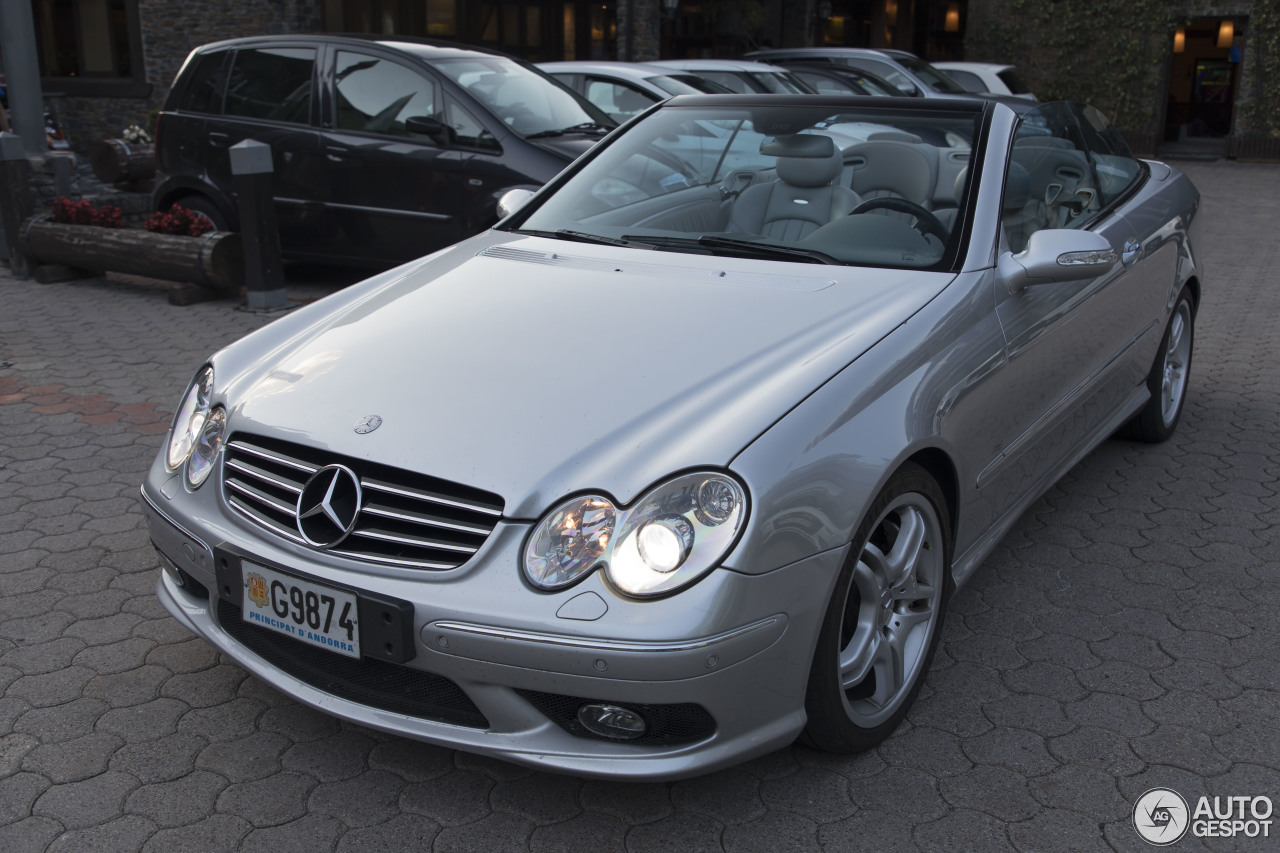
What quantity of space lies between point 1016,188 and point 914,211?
0.37 meters

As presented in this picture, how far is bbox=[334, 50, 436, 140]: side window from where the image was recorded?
→ 7.54 m

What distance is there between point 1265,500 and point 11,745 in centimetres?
412

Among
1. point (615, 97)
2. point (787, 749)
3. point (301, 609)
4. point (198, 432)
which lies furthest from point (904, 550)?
point (615, 97)

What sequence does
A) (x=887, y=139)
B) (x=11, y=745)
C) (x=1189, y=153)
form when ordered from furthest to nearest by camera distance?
(x=1189, y=153) < (x=887, y=139) < (x=11, y=745)

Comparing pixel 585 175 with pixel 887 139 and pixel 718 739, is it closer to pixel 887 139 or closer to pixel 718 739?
pixel 887 139

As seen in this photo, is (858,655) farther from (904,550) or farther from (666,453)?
(666,453)

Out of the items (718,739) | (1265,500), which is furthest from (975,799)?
(1265,500)

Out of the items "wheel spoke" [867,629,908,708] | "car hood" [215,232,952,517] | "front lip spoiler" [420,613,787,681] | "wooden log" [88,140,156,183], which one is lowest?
"wheel spoke" [867,629,908,708]

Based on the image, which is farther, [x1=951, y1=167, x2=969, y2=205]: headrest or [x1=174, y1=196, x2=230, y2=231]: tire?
[x1=174, y1=196, x2=230, y2=231]: tire

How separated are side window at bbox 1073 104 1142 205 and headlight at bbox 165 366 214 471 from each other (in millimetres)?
3167

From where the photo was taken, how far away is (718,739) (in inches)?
87.0

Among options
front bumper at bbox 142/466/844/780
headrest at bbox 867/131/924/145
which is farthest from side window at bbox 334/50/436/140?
front bumper at bbox 142/466/844/780

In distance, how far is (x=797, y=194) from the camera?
3.65 m

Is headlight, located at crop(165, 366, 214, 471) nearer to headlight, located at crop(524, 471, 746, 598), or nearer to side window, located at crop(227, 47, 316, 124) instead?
headlight, located at crop(524, 471, 746, 598)
